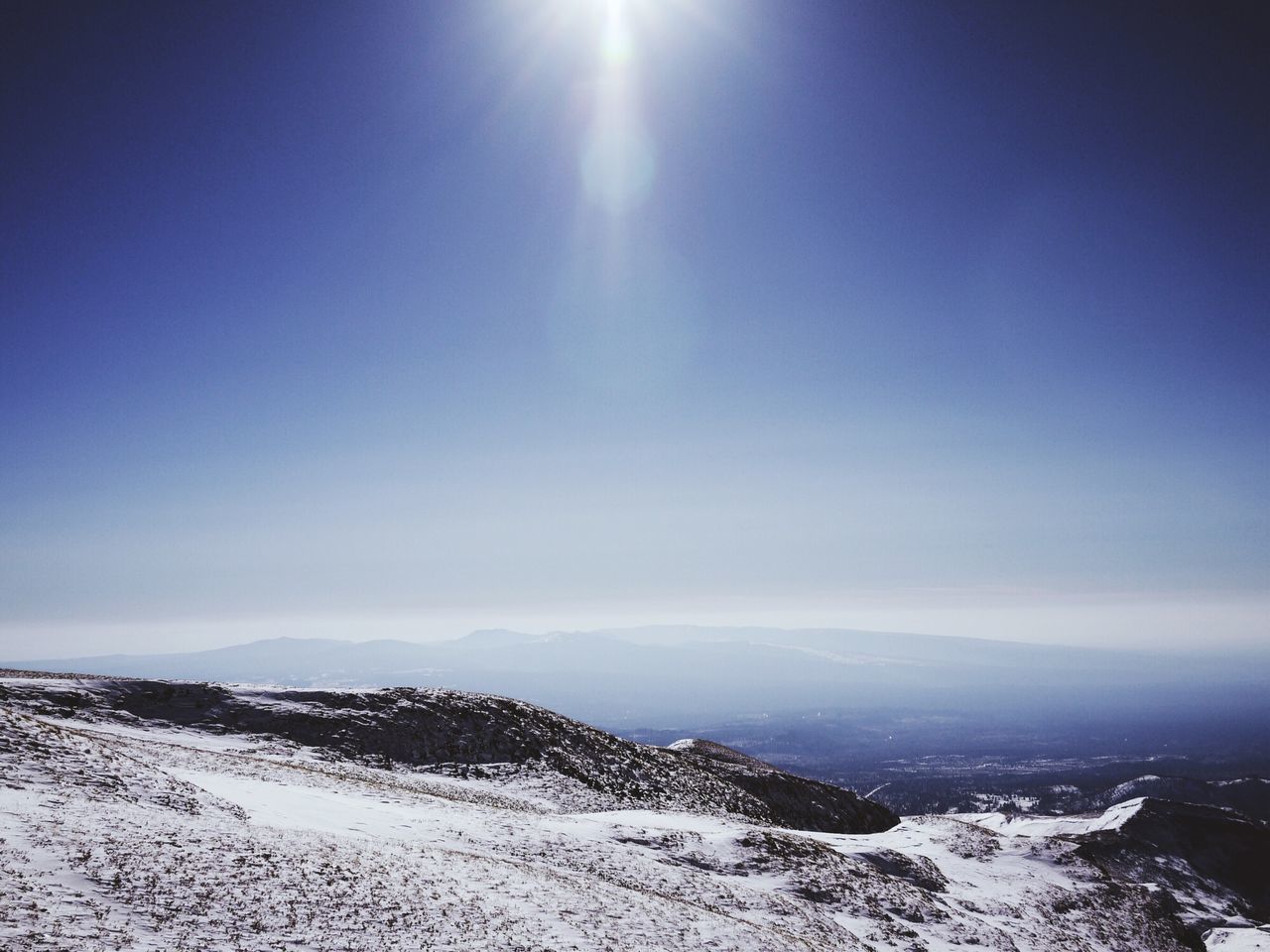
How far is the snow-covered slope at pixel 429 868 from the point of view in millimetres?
12281

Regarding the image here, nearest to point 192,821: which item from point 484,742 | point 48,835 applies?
point 48,835

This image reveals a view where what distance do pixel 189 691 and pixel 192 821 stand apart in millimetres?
34293

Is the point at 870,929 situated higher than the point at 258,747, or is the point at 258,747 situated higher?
the point at 258,747

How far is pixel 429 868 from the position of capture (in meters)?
17.0

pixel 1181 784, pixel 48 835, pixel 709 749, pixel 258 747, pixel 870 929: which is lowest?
pixel 1181 784

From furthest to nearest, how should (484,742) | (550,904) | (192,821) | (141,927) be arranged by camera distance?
1. (484,742)
2. (192,821)
3. (550,904)
4. (141,927)

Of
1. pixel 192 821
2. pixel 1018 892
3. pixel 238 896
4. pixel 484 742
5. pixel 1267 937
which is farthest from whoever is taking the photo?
pixel 484 742

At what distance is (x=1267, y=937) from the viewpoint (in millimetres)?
37375

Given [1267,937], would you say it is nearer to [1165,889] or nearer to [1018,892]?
[1165,889]

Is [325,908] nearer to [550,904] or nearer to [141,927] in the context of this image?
[141,927]

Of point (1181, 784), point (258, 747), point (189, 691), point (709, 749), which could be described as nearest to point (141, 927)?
point (258, 747)

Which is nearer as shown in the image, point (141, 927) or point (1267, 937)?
point (141, 927)

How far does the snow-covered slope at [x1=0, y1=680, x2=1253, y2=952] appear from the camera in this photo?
1228 cm

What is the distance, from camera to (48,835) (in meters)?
13.5
